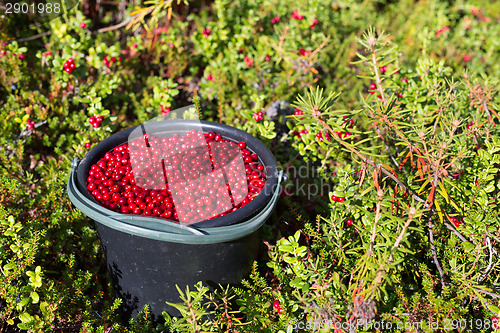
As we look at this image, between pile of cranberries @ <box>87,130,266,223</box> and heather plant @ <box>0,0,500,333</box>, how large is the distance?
0.37m

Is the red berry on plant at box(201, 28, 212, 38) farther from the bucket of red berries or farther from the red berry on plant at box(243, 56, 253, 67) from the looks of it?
the bucket of red berries

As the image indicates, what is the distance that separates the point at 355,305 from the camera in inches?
64.3

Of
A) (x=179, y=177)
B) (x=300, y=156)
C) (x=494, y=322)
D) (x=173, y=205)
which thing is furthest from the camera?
(x=300, y=156)

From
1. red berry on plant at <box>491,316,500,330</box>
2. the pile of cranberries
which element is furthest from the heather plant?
the pile of cranberries

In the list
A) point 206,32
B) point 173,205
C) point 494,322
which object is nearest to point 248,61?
point 206,32

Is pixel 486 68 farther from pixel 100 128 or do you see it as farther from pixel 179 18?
pixel 100 128

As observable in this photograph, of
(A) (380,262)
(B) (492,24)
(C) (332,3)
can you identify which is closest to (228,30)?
(C) (332,3)

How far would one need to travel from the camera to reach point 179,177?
6.86 ft

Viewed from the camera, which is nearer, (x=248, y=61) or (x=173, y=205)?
(x=173, y=205)

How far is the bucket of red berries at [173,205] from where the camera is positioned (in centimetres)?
176

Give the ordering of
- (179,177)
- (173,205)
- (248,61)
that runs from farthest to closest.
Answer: (248,61) → (179,177) → (173,205)

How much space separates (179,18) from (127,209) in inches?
118

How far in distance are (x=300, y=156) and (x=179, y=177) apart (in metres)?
1.30

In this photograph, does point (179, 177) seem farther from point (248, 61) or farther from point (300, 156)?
point (248, 61)
